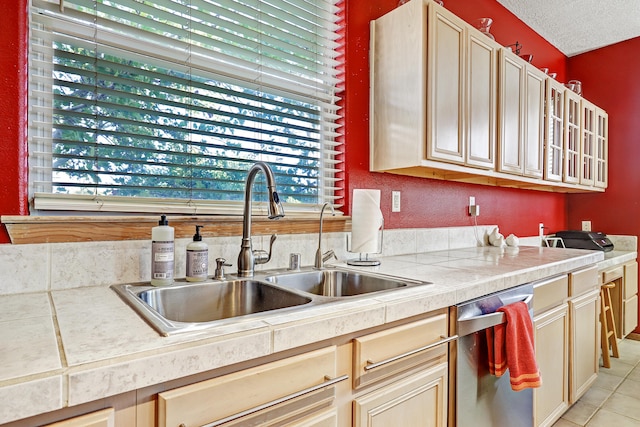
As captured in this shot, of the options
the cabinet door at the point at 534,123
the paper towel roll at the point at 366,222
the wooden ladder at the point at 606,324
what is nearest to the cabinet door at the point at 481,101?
the cabinet door at the point at 534,123

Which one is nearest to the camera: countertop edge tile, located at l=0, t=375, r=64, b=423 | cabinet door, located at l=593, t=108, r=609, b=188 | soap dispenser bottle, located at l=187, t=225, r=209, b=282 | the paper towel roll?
countertop edge tile, located at l=0, t=375, r=64, b=423

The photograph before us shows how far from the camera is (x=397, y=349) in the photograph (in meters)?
1.08

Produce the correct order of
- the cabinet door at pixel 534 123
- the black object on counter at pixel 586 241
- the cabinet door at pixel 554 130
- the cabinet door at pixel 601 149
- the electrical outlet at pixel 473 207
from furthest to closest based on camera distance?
1. the cabinet door at pixel 601 149
2. the black object on counter at pixel 586 241
3. the cabinet door at pixel 554 130
4. the electrical outlet at pixel 473 207
5. the cabinet door at pixel 534 123

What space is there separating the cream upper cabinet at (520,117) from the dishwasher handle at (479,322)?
1.17 m

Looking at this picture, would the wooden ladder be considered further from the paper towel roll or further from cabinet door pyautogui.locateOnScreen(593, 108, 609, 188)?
the paper towel roll

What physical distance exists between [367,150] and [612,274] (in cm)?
233

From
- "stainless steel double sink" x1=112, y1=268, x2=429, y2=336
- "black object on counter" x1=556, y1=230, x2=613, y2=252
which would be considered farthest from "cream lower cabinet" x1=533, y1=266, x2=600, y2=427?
"black object on counter" x1=556, y1=230, x2=613, y2=252

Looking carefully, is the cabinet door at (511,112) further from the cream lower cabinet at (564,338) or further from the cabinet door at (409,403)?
the cabinet door at (409,403)

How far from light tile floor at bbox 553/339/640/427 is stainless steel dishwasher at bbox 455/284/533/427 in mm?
903

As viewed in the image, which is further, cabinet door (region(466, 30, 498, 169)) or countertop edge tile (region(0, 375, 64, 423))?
cabinet door (region(466, 30, 498, 169))

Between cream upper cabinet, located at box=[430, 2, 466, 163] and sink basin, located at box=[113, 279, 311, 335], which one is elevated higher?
cream upper cabinet, located at box=[430, 2, 466, 163]

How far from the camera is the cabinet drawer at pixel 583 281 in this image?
2.01 m

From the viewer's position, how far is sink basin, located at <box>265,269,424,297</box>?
1.41 metres

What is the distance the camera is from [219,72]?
1.53 metres
